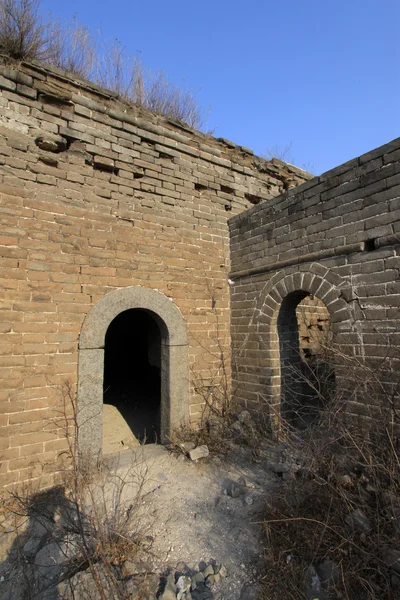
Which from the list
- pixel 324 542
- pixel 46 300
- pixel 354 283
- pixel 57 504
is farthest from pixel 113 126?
pixel 324 542

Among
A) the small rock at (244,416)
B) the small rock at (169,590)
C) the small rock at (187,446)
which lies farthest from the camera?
the small rock at (244,416)

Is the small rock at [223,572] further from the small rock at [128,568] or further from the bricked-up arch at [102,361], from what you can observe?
the bricked-up arch at [102,361]

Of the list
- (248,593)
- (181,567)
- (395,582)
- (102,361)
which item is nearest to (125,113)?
(102,361)

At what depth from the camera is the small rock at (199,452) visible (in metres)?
4.22

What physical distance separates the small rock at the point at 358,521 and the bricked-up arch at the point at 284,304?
1.93m

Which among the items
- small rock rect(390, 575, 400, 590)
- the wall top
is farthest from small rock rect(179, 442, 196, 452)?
the wall top

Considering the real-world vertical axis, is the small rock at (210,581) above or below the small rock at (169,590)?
below

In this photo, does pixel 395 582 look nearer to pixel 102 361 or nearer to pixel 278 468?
pixel 278 468

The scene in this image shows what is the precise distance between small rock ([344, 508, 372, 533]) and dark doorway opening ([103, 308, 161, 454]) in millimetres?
3020

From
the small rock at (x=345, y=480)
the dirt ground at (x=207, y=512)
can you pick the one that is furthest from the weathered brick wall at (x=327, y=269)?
the dirt ground at (x=207, y=512)

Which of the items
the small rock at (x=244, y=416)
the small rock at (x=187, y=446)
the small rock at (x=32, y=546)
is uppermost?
the small rock at (x=244, y=416)

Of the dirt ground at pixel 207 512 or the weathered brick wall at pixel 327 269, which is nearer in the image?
the dirt ground at pixel 207 512

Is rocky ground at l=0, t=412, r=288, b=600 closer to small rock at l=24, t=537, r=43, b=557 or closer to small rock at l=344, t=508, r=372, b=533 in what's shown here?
small rock at l=24, t=537, r=43, b=557

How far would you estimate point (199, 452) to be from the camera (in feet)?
14.0
